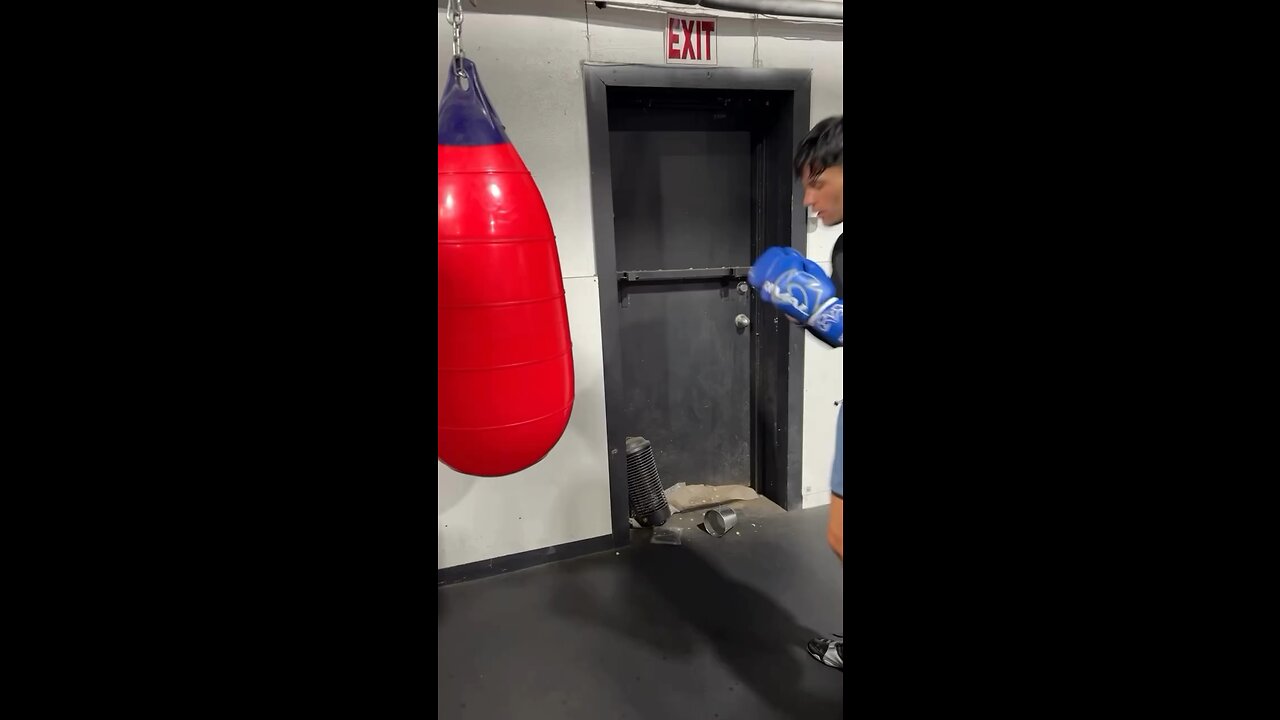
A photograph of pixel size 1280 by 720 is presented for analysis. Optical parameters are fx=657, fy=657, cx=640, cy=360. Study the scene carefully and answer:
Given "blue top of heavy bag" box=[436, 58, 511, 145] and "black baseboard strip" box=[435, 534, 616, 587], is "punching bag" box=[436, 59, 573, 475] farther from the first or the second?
"black baseboard strip" box=[435, 534, 616, 587]

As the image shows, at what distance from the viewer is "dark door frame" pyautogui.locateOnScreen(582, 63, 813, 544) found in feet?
7.91

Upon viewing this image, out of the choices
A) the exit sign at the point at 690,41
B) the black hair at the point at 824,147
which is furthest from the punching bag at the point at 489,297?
A: the exit sign at the point at 690,41

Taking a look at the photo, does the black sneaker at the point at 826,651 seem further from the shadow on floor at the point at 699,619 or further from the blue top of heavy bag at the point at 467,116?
the blue top of heavy bag at the point at 467,116

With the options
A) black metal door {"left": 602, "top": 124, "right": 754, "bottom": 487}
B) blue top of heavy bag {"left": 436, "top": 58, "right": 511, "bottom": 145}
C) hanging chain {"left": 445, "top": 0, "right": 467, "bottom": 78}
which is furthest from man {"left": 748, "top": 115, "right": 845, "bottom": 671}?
black metal door {"left": 602, "top": 124, "right": 754, "bottom": 487}

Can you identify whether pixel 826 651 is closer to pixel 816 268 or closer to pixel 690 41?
pixel 816 268

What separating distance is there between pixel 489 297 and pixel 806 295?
828 mm

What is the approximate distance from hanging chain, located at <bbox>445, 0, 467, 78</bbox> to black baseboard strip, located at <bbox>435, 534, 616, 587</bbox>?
5.92 ft

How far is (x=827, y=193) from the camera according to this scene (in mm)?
1727

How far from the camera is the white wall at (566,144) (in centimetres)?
227
